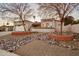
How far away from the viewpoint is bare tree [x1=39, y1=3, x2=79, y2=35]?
166 centimetres

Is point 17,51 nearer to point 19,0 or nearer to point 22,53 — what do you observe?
point 22,53

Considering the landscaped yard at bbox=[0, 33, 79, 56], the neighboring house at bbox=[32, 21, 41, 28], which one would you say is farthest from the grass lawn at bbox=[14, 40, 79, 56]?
the neighboring house at bbox=[32, 21, 41, 28]

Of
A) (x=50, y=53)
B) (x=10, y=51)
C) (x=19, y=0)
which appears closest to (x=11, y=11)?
(x=19, y=0)

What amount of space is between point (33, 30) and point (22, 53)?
0.86 feet

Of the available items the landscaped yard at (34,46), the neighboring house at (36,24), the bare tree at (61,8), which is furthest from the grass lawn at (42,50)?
the bare tree at (61,8)

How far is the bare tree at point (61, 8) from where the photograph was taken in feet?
5.43

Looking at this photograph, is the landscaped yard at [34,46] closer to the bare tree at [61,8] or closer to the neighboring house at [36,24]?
the neighboring house at [36,24]

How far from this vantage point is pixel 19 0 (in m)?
1.67

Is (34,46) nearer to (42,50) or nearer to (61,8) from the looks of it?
(42,50)

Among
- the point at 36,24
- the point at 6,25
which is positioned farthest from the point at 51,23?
the point at 6,25

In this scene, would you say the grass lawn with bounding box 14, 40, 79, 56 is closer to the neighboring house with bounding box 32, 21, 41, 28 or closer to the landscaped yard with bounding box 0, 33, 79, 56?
the landscaped yard with bounding box 0, 33, 79, 56

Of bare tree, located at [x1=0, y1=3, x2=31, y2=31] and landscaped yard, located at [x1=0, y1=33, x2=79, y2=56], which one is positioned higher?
bare tree, located at [x1=0, y1=3, x2=31, y2=31]

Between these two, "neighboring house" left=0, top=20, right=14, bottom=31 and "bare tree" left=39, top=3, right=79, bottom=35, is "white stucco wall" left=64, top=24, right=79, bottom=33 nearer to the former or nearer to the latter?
"bare tree" left=39, top=3, right=79, bottom=35

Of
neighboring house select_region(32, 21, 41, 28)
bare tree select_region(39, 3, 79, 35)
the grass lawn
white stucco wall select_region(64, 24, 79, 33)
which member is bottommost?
the grass lawn
